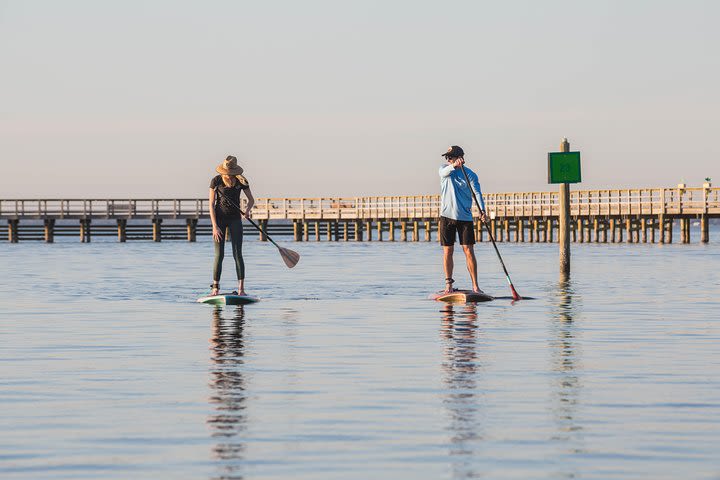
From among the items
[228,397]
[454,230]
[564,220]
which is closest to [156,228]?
[564,220]

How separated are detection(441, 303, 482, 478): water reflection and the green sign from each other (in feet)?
23.2

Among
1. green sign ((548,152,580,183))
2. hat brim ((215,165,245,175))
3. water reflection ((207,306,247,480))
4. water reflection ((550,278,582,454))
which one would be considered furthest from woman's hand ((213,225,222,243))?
green sign ((548,152,580,183))

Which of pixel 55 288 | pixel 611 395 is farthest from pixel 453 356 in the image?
pixel 55 288

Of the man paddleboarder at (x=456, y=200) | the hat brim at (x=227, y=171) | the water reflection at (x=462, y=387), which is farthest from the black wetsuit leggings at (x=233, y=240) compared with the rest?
the water reflection at (x=462, y=387)

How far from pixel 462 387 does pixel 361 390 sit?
1.78 feet

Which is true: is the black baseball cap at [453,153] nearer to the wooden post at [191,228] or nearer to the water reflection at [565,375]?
the water reflection at [565,375]

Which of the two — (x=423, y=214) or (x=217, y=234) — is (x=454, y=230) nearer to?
(x=217, y=234)

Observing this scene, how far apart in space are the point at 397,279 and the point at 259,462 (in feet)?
54.9

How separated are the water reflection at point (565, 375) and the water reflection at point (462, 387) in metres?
0.38

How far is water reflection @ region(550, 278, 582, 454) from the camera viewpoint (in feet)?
21.5

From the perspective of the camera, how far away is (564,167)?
2045cm

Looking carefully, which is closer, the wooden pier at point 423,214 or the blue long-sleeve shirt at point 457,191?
the blue long-sleeve shirt at point 457,191

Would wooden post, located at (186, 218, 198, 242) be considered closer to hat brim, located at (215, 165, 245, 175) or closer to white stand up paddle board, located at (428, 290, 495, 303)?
white stand up paddle board, located at (428, 290, 495, 303)

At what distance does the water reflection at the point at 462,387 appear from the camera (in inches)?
236
